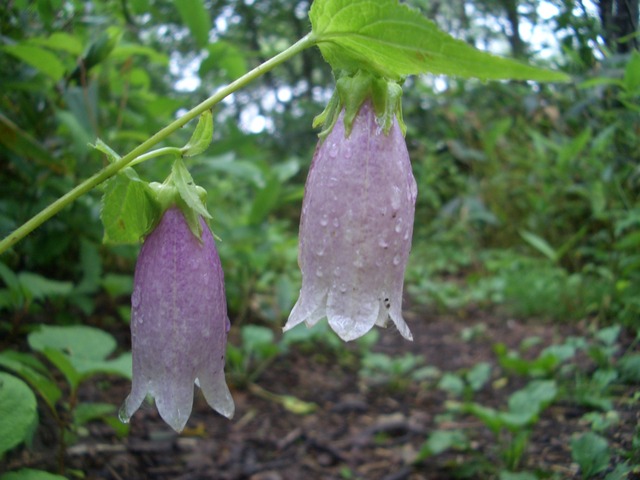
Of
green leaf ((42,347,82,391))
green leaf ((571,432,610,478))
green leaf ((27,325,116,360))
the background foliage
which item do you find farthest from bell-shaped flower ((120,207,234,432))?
green leaf ((571,432,610,478))

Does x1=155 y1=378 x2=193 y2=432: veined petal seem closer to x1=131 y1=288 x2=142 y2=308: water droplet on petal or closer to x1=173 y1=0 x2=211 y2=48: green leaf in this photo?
x1=131 y1=288 x2=142 y2=308: water droplet on petal

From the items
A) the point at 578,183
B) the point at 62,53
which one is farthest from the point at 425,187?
the point at 62,53

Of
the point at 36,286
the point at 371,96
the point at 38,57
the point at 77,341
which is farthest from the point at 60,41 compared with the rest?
the point at 371,96

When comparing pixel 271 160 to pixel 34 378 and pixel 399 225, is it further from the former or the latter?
pixel 399 225

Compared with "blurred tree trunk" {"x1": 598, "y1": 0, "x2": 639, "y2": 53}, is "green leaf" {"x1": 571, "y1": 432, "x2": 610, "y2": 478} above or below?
below

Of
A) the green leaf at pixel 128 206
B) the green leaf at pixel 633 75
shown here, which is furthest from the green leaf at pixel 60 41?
the green leaf at pixel 633 75
